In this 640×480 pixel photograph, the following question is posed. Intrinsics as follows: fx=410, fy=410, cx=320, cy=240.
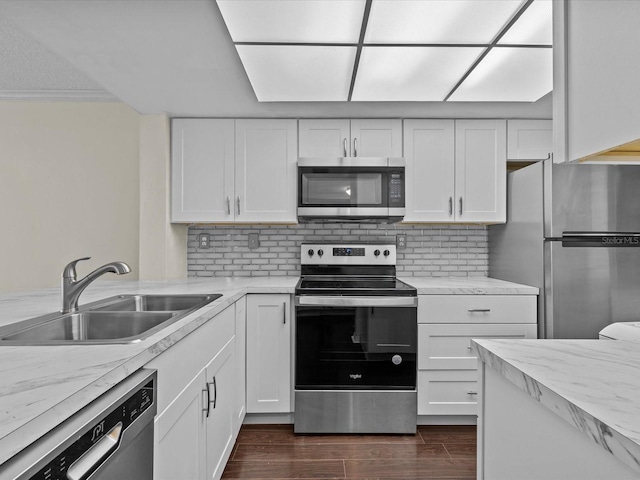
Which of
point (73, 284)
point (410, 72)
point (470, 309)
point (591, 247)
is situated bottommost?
point (470, 309)

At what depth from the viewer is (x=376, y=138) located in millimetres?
2949

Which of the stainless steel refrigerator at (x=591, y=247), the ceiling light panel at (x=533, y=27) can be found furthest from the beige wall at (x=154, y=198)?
the stainless steel refrigerator at (x=591, y=247)

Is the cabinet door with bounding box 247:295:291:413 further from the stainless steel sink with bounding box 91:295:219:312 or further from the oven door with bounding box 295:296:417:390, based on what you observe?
the stainless steel sink with bounding box 91:295:219:312

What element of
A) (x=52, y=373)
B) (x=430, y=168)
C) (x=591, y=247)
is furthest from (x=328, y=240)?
(x=52, y=373)

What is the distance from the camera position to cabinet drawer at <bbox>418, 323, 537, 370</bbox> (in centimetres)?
256

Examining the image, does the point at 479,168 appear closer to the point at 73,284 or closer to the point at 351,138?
the point at 351,138

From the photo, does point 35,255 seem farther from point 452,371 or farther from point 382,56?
point 452,371

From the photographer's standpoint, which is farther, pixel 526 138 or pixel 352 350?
pixel 526 138

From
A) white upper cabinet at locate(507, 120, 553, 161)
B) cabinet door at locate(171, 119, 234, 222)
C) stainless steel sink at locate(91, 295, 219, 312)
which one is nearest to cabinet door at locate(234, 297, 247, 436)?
stainless steel sink at locate(91, 295, 219, 312)

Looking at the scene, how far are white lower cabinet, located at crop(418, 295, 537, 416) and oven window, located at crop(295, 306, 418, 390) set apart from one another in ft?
0.35

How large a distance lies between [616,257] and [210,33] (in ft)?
8.10

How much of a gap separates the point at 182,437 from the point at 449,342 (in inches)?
69.6

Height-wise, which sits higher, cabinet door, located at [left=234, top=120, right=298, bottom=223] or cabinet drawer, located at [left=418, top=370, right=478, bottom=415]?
cabinet door, located at [left=234, top=120, right=298, bottom=223]

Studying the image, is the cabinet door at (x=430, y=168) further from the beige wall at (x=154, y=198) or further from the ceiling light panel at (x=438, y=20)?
the beige wall at (x=154, y=198)
